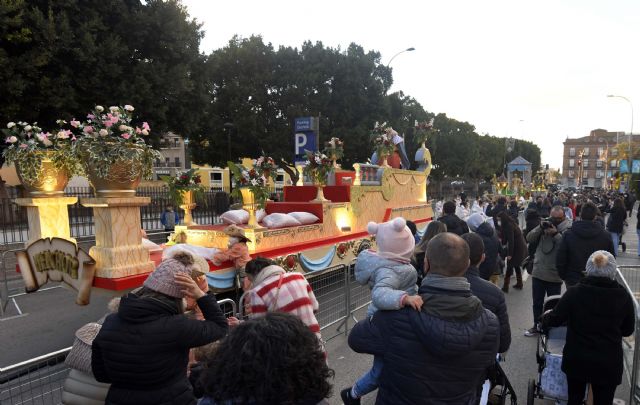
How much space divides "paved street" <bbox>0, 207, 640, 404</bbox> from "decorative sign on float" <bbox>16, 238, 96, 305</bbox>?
28.7 inches

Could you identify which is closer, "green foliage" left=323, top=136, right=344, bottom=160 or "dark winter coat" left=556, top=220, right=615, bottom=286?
"dark winter coat" left=556, top=220, right=615, bottom=286

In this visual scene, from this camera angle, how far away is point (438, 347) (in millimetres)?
1867

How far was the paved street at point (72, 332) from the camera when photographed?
15.0ft

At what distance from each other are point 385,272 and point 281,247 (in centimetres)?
396

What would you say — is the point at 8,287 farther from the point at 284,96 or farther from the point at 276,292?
the point at 284,96

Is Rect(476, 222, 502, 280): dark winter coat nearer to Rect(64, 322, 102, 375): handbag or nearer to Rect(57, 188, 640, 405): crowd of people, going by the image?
Rect(57, 188, 640, 405): crowd of people

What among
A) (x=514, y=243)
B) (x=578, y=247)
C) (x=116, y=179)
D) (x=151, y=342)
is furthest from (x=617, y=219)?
(x=151, y=342)

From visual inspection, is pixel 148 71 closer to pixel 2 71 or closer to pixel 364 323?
pixel 2 71

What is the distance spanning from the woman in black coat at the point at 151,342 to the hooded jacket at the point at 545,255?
4837mm

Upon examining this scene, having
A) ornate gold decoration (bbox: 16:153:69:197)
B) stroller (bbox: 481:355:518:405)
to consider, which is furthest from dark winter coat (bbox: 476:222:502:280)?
ornate gold decoration (bbox: 16:153:69:197)

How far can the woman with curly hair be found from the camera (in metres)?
1.31

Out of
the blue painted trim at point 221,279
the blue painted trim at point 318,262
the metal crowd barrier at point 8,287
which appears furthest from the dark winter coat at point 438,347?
the metal crowd barrier at point 8,287

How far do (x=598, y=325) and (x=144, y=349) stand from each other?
3.19 m

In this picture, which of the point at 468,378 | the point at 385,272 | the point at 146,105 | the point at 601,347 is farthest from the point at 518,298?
the point at 146,105
